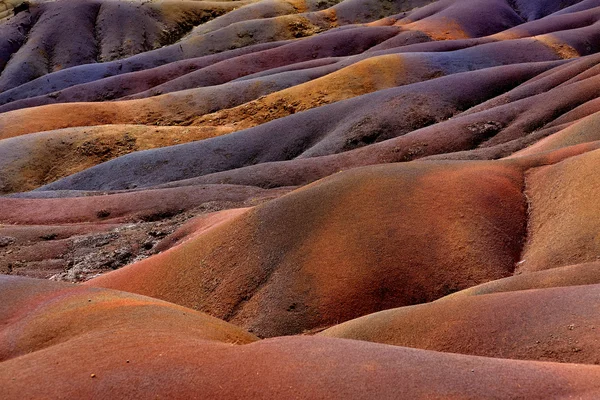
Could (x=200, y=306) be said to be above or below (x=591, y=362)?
below

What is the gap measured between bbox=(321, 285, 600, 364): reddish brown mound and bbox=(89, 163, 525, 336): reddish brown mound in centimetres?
291

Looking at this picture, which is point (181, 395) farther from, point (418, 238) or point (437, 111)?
point (437, 111)

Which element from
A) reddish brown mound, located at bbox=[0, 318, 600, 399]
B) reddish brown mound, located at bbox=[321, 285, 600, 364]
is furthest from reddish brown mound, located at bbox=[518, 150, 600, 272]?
reddish brown mound, located at bbox=[0, 318, 600, 399]

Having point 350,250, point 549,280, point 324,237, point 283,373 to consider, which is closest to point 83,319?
point 283,373

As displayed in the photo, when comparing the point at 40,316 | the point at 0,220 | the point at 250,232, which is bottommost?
the point at 0,220

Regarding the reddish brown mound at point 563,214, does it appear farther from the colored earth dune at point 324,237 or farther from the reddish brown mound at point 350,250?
the reddish brown mound at point 350,250

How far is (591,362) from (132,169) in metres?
27.8

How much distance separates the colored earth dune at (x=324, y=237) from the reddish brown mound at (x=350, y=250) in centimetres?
5

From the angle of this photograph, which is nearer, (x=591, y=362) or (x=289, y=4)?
(x=591, y=362)

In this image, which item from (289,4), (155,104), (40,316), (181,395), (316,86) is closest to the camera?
(181,395)

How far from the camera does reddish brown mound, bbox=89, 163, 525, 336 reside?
13.4 meters

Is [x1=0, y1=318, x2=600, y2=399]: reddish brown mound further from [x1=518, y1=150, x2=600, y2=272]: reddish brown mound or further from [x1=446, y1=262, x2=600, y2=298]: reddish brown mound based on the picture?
[x1=518, y1=150, x2=600, y2=272]: reddish brown mound

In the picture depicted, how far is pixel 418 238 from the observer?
46.5ft

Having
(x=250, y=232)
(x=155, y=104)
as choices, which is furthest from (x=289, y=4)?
(x=250, y=232)
